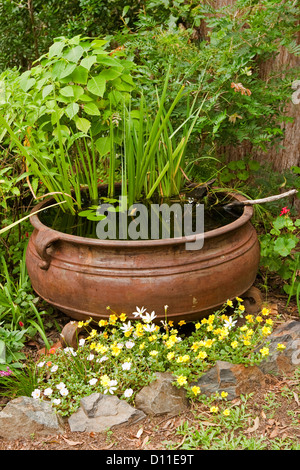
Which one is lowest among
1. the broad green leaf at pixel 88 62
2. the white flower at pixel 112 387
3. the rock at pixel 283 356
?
the rock at pixel 283 356

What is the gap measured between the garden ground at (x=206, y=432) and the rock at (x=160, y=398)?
3cm

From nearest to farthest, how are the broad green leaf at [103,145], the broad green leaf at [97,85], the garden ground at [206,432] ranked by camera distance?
the garden ground at [206,432] < the broad green leaf at [97,85] < the broad green leaf at [103,145]

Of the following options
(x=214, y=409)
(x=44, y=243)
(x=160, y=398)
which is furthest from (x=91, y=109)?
(x=214, y=409)

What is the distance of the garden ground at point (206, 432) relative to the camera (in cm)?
185

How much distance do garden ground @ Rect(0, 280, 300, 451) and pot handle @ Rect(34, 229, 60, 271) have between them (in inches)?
30.1

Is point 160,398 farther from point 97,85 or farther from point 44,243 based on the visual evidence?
point 97,85

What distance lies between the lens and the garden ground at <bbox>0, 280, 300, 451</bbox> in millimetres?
1850

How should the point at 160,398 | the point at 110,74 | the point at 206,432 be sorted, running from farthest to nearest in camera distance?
the point at 110,74, the point at 160,398, the point at 206,432

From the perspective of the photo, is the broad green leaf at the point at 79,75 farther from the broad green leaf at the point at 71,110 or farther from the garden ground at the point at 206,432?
the garden ground at the point at 206,432

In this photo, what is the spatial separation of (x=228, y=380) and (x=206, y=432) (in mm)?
251

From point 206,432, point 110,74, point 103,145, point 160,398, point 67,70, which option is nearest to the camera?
point 206,432

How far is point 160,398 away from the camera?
1.99m

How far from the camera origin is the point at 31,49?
4766mm

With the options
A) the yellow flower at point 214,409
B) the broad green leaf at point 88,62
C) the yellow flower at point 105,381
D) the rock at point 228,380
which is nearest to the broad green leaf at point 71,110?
the broad green leaf at point 88,62
